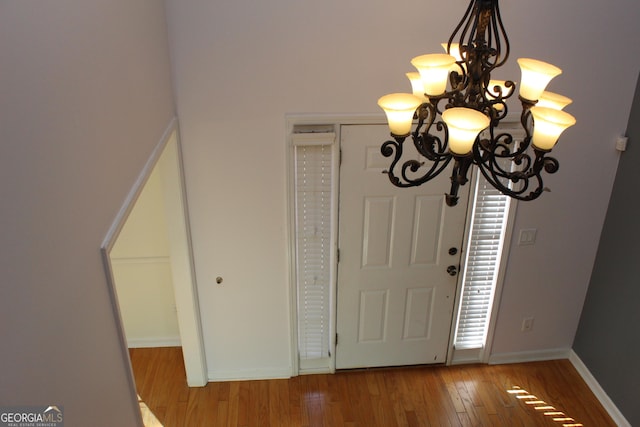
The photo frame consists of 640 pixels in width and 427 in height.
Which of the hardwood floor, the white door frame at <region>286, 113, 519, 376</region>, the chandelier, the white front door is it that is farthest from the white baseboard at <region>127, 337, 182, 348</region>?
the chandelier

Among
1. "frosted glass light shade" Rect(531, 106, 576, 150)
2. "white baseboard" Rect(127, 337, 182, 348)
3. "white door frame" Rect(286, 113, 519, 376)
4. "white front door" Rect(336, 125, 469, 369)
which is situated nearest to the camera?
"frosted glass light shade" Rect(531, 106, 576, 150)

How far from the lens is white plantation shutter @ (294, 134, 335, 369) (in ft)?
11.7

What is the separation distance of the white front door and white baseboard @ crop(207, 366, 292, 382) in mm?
500

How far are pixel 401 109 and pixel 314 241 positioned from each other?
2034 millimetres

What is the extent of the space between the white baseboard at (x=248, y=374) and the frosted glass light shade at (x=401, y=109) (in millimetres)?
2853

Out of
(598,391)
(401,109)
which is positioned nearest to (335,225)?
(401,109)

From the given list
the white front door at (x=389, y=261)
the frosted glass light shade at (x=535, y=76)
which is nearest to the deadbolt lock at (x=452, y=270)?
the white front door at (x=389, y=261)

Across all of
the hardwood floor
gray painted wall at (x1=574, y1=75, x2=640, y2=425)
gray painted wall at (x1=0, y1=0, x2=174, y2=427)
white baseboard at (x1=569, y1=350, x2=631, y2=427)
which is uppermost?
gray painted wall at (x1=0, y1=0, x2=174, y2=427)

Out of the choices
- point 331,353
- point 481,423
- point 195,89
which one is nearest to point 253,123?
point 195,89

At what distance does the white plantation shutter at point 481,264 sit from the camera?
3885 millimetres

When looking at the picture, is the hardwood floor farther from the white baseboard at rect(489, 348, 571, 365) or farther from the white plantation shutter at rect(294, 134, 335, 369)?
the white plantation shutter at rect(294, 134, 335, 369)

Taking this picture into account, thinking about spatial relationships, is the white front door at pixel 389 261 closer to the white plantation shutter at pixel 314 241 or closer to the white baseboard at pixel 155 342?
the white plantation shutter at pixel 314 241

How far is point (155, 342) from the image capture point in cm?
464

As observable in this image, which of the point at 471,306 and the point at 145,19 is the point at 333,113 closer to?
the point at 145,19
